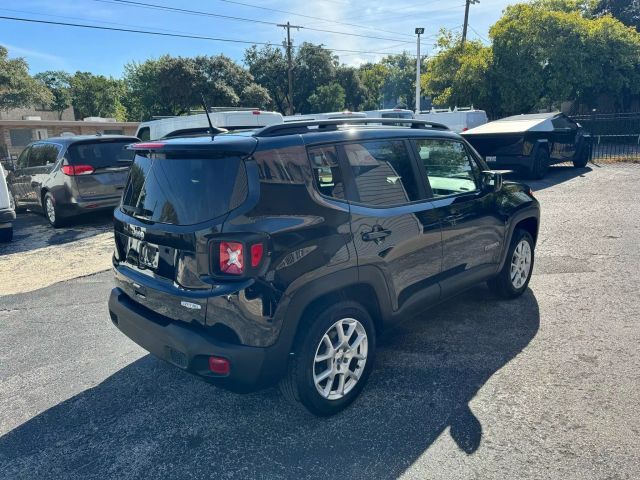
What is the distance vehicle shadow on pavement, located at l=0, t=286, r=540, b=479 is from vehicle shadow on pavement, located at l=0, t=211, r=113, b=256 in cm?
520

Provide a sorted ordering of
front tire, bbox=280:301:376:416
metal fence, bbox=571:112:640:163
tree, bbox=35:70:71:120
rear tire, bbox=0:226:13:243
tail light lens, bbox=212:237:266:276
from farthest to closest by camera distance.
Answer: tree, bbox=35:70:71:120
metal fence, bbox=571:112:640:163
rear tire, bbox=0:226:13:243
front tire, bbox=280:301:376:416
tail light lens, bbox=212:237:266:276

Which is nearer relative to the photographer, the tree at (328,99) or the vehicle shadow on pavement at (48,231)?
the vehicle shadow on pavement at (48,231)

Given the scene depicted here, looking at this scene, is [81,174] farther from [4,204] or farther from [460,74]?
[460,74]

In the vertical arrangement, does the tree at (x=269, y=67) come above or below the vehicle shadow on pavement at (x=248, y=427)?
above

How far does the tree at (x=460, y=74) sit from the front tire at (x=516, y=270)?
67.5 ft

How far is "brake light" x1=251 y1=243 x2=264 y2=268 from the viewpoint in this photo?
2551 millimetres

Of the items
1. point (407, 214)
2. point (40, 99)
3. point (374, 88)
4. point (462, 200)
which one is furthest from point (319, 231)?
point (374, 88)

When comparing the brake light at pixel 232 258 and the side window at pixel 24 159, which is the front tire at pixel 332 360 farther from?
the side window at pixel 24 159

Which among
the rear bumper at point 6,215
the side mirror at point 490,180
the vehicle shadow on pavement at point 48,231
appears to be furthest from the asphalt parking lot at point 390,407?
the vehicle shadow on pavement at point 48,231

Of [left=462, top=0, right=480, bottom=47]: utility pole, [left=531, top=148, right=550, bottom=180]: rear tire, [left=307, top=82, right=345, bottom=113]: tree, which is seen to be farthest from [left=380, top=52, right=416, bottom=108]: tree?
[left=531, top=148, right=550, bottom=180]: rear tire

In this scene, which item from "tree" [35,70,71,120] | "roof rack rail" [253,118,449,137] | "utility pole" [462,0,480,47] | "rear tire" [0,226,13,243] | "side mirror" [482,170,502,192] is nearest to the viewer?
"roof rack rail" [253,118,449,137]

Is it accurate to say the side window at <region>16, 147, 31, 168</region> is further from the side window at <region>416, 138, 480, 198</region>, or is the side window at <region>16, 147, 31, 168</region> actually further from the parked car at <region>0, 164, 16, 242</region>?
the side window at <region>416, 138, 480, 198</region>

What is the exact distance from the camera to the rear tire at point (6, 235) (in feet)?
25.5

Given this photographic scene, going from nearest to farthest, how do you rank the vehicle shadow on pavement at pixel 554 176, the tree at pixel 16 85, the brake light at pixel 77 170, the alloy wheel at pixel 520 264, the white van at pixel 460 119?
the alloy wheel at pixel 520 264
the brake light at pixel 77 170
the vehicle shadow on pavement at pixel 554 176
the white van at pixel 460 119
the tree at pixel 16 85
